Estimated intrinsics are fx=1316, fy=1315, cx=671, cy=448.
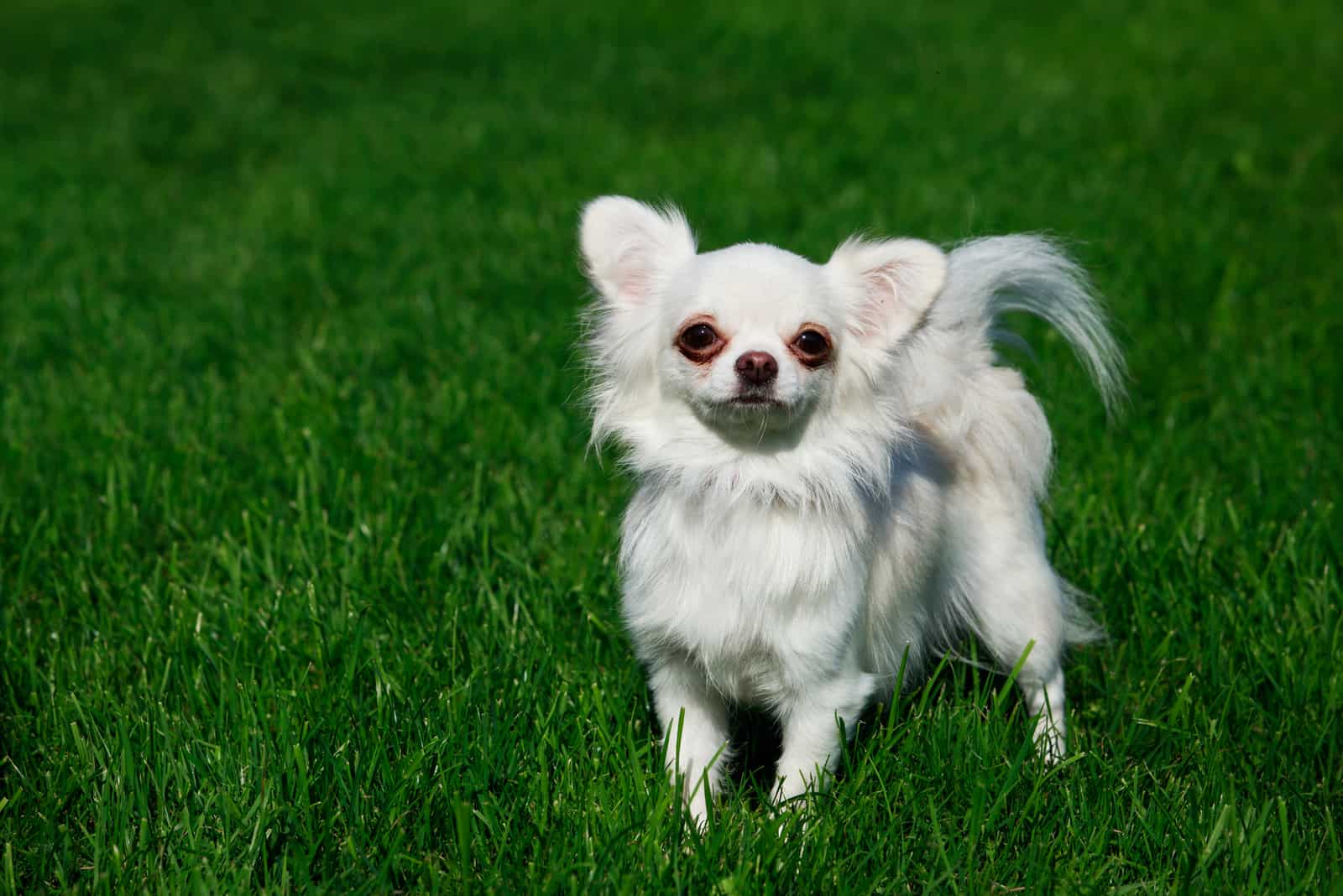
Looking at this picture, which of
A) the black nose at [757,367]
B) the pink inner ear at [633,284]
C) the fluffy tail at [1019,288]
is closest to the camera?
the black nose at [757,367]

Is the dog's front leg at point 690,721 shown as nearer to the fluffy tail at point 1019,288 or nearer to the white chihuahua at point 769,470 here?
the white chihuahua at point 769,470

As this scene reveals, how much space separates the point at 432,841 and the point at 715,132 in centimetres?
637

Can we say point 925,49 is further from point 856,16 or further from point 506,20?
point 506,20

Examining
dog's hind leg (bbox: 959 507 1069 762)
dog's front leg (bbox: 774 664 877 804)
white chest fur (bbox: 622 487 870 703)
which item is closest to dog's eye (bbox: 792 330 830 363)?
white chest fur (bbox: 622 487 870 703)

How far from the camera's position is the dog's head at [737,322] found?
97.0 inches

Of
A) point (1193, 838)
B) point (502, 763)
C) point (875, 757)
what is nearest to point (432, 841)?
point (502, 763)

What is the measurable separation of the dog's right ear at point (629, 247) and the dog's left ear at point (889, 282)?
333mm

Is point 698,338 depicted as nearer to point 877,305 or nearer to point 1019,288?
point 877,305

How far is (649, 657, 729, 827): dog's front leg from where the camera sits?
2670 millimetres

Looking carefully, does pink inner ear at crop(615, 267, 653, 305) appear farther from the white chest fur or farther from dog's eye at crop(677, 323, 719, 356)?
the white chest fur

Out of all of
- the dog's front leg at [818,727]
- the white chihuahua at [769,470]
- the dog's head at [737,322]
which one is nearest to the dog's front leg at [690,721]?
the white chihuahua at [769,470]

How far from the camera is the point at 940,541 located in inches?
114

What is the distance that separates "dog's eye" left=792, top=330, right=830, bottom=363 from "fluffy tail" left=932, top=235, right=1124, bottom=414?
447mm

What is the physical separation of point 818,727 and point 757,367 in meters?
0.74
